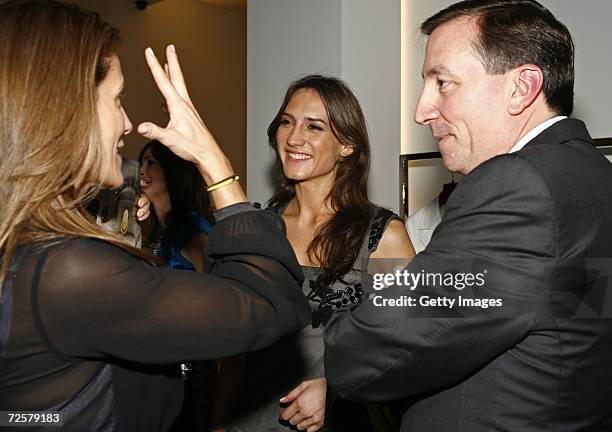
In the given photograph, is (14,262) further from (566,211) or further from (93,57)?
(566,211)

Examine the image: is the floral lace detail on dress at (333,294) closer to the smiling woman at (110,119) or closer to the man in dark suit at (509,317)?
the man in dark suit at (509,317)

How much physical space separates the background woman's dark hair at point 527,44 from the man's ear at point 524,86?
0.05 ft

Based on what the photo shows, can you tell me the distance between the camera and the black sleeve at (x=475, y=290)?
3.12 ft

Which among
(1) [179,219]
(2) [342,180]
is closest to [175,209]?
(1) [179,219]

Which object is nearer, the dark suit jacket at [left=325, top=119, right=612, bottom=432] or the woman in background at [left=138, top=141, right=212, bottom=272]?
the dark suit jacket at [left=325, top=119, right=612, bottom=432]

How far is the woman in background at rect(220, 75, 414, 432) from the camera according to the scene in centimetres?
179

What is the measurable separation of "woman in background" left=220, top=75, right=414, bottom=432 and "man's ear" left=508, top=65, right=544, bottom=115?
30.6 inches

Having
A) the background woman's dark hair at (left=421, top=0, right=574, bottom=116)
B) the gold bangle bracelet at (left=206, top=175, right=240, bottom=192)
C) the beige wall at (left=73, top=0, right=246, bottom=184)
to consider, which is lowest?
the gold bangle bracelet at (left=206, top=175, right=240, bottom=192)

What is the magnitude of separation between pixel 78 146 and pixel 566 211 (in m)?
0.69

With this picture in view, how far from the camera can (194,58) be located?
5.18 m

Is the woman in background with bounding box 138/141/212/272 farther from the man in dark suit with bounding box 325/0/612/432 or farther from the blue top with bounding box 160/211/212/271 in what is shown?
the man in dark suit with bounding box 325/0/612/432

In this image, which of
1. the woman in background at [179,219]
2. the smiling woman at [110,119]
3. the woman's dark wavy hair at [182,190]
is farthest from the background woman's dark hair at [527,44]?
the woman's dark wavy hair at [182,190]

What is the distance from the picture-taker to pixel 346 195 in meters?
2.06

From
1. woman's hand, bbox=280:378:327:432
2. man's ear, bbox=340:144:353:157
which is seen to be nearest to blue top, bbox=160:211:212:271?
man's ear, bbox=340:144:353:157
